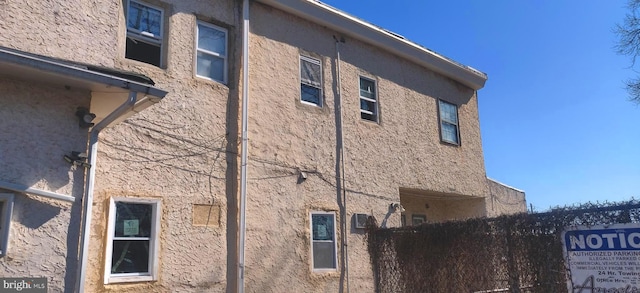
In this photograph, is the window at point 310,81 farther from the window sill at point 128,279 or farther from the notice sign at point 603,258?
the notice sign at point 603,258

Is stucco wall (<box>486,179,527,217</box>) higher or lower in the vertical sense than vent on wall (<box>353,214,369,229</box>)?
higher

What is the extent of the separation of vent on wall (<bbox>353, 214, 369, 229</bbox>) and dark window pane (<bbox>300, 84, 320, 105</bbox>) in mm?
2530

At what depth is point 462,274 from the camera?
7758mm

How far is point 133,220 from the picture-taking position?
7980 millimetres

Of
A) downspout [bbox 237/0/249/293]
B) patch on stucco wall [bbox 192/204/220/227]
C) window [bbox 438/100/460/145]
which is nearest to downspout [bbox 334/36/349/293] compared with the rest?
downspout [bbox 237/0/249/293]

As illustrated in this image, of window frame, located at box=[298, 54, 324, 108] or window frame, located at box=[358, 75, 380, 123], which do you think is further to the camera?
window frame, located at box=[358, 75, 380, 123]

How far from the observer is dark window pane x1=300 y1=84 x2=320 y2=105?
11.0 metres

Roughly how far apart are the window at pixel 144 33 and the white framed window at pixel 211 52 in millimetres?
701

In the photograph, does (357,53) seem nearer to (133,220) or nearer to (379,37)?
(379,37)

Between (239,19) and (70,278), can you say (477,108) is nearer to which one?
(239,19)

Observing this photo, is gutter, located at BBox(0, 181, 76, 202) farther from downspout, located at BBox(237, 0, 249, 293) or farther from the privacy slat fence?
the privacy slat fence

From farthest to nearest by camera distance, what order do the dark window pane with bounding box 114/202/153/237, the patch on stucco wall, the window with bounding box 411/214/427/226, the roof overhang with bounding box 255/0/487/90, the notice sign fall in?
the window with bounding box 411/214/427/226, the roof overhang with bounding box 255/0/487/90, the patch on stucco wall, the dark window pane with bounding box 114/202/153/237, the notice sign

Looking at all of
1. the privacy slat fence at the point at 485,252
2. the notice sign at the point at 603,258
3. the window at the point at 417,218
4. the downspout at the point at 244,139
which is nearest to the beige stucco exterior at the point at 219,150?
the downspout at the point at 244,139

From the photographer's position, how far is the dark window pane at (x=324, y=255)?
33.9 ft
